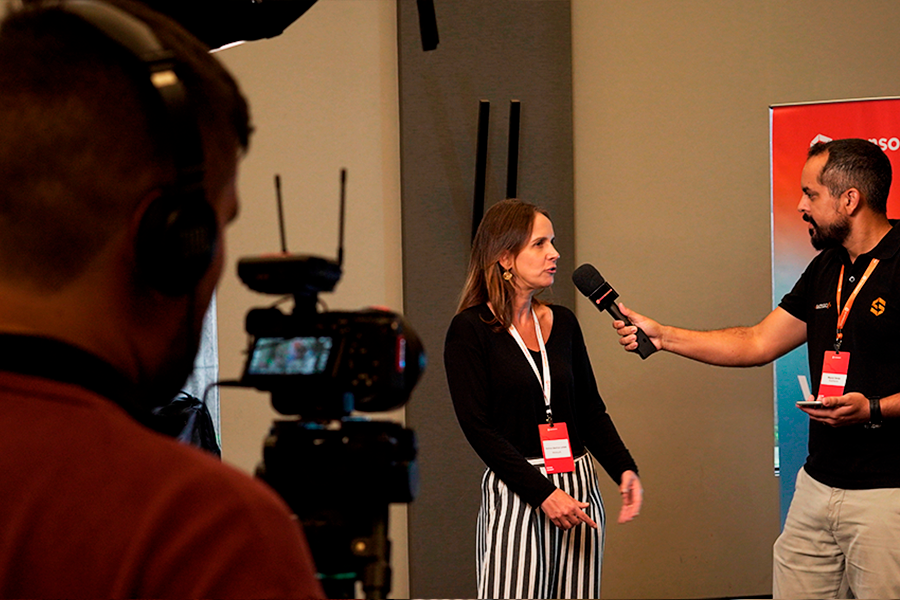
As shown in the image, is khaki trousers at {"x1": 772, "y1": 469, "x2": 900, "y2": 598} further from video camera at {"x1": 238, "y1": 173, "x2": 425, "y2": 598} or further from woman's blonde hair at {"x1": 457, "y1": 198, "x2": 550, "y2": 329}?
video camera at {"x1": 238, "y1": 173, "x2": 425, "y2": 598}

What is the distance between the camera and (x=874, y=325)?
229 centimetres

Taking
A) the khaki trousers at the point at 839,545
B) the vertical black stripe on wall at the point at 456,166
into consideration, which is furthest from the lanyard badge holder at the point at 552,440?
the vertical black stripe on wall at the point at 456,166

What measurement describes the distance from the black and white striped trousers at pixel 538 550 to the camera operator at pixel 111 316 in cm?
175

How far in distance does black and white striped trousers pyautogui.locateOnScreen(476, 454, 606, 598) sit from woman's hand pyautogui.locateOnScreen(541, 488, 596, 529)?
0.07 m

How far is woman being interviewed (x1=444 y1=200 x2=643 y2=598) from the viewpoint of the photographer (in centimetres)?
222

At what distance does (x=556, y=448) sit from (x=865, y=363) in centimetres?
94

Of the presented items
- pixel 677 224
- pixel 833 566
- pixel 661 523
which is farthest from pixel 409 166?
pixel 833 566

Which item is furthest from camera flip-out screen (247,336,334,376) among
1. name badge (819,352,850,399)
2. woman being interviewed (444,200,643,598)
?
name badge (819,352,850,399)

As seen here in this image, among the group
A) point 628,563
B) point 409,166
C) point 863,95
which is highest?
point 863,95

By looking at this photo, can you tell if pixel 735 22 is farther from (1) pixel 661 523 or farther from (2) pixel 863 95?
(1) pixel 661 523

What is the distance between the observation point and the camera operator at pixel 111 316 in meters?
0.47

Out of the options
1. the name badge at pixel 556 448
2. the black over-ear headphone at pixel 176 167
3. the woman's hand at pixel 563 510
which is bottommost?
the woman's hand at pixel 563 510

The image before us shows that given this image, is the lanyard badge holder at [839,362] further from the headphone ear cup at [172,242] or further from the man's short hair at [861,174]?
the headphone ear cup at [172,242]

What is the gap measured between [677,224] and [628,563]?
157 cm
